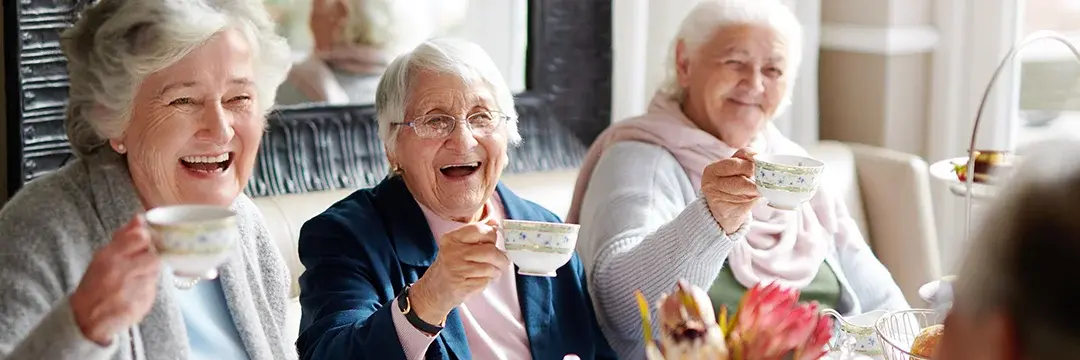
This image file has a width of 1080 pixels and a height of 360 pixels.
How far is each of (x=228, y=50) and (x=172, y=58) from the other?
0.08 meters

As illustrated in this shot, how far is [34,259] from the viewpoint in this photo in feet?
5.18

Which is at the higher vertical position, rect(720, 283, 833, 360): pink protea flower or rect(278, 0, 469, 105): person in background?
rect(278, 0, 469, 105): person in background

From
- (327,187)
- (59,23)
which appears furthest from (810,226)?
(59,23)

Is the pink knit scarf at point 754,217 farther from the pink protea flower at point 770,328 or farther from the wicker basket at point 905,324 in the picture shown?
the pink protea flower at point 770,328

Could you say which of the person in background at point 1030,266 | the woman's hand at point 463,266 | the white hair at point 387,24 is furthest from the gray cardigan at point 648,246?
the person in background at point 1030,266

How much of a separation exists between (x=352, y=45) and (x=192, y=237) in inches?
59.9

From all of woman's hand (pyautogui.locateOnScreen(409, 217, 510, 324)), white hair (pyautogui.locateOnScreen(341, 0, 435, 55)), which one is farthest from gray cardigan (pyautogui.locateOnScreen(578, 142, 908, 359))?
white hair (pyautogui.locateOnScreen(341, 0, 435, 55))

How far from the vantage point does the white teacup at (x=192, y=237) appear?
1.36 m

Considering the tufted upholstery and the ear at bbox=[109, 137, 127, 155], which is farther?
the tufted upholstery

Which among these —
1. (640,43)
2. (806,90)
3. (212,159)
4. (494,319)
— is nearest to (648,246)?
(494,319)

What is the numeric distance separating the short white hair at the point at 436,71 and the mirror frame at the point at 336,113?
75 cm

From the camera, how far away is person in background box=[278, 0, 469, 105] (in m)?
2.81

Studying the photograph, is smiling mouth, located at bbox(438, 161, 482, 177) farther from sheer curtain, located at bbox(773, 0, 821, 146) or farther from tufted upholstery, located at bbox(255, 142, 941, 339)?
sheer curtain, located at bbox(773, 0, 821, 146)

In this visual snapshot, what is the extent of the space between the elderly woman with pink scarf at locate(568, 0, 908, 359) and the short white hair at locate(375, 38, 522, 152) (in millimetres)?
432
